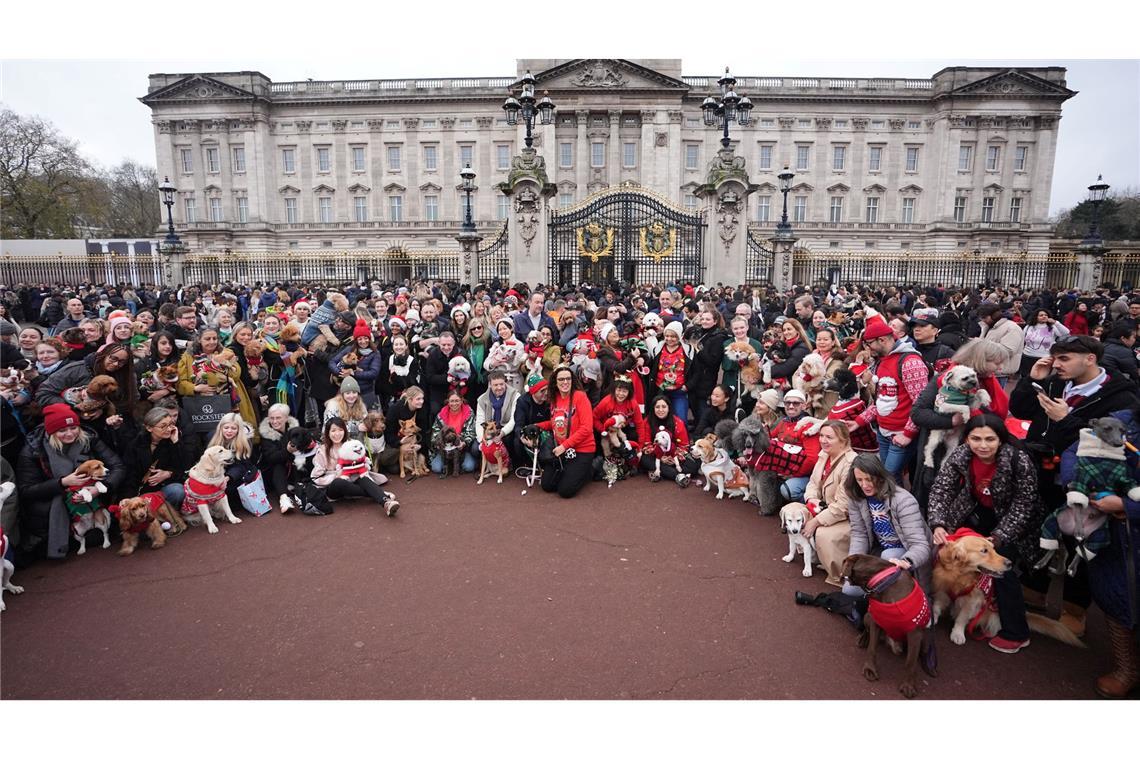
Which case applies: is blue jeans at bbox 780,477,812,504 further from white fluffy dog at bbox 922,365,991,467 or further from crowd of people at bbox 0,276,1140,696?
white fluffy dog at bbox 922,365,991,467

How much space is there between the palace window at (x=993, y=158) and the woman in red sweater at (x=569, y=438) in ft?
181

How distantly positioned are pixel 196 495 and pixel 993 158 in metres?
59.4

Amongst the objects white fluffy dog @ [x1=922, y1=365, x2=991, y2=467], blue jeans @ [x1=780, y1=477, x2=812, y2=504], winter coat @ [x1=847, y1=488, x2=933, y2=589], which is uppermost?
white fluffy dog @ [x1=922, y1=365, x2=991, y2=467]

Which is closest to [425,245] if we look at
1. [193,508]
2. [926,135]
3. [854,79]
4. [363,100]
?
[363,100]

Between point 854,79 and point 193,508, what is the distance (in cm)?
5653

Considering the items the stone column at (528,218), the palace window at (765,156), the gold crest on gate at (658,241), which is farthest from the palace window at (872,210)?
the stone column at (528,218)

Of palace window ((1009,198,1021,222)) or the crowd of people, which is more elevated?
palace window ((1009,198,1021,222))

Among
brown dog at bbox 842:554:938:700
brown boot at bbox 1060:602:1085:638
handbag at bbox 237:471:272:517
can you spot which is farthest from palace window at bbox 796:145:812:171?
brown dog at bbox 842:554:938:700

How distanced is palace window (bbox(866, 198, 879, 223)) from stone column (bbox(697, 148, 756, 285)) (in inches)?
1381

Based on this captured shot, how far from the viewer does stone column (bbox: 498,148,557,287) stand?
63.1 ft

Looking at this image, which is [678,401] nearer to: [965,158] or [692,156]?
[692,156]

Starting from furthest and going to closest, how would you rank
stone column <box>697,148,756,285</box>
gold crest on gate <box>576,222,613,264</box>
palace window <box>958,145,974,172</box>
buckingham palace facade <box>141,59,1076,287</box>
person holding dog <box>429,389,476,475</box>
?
palace window <box>958,145,974,172</box>
buckingham palace facade <box>141,59,1076,287</box>
gold crest on gate <box>576,222,613,264</box>
stone column <box>697,148,756,285</box>
person holding dog <box>429,389,476,475</box>

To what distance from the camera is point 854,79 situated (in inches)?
1891

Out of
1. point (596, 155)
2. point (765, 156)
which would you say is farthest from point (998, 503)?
point (765, 156)
